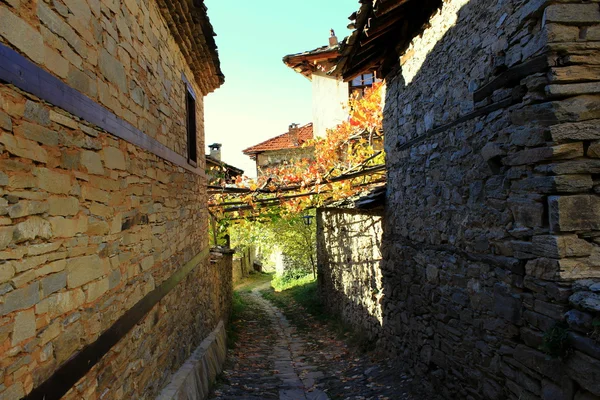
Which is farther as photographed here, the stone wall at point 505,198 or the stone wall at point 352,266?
the stone wall at point 352,266

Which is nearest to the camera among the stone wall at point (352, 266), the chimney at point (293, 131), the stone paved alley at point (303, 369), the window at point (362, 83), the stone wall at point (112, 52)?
the stone wall at point (112, 52)

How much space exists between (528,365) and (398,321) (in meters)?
2.95

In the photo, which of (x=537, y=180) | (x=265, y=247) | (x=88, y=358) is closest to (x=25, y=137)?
(x=88, y=358)

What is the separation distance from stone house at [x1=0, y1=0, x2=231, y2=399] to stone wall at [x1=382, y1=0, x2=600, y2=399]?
297 centimetres

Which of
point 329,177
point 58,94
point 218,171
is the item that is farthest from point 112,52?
point 218,171

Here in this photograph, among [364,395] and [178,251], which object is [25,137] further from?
[364,395]

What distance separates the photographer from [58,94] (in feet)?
7.78

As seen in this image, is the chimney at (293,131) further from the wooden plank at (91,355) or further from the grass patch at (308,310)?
the wooden plank at (91,355)

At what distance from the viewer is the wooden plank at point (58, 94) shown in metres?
1.94

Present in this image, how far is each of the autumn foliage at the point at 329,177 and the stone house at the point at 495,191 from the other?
265 centimetres

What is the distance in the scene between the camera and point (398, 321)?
233 inches

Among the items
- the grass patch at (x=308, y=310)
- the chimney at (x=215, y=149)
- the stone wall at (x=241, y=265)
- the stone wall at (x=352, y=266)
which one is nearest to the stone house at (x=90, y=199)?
the stone wall at (x=352, y=266)

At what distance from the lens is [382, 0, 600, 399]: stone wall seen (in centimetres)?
267

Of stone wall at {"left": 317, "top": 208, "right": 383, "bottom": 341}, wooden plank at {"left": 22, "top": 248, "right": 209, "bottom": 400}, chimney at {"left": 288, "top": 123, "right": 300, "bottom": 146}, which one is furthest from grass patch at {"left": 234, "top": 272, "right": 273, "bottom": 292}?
wooden plank at {"left": 22, "top": 248, "right": 209, "bottom": 400}
